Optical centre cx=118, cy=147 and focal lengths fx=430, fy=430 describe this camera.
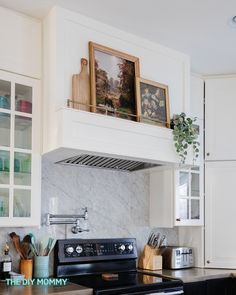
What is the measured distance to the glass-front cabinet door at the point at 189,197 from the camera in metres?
3.42

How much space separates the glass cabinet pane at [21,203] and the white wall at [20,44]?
0.74 meters

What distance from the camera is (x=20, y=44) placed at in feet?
8.82

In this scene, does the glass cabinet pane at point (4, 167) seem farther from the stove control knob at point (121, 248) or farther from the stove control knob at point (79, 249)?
the stove control knob at point (121, 248)

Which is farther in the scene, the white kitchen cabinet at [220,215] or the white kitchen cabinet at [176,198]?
the white kitchen cabinet at [220,215]

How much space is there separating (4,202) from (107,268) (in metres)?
1.00

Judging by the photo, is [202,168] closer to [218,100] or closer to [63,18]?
[218,100]

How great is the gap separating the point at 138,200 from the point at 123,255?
0.49 metres

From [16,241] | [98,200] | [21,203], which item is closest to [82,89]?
[21,203]

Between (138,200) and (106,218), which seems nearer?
(106,218)

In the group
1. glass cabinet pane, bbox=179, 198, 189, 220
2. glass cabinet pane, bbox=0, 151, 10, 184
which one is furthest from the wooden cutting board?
glass cabinet pane, bbox=179, 198, 189, 220

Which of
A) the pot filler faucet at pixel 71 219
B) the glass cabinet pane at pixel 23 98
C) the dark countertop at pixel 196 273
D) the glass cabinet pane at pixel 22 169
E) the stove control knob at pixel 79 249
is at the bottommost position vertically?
the dark countertop at pixel 196 273

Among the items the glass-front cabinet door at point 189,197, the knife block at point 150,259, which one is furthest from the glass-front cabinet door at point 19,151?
the glass-front cabinet door at point 189,197

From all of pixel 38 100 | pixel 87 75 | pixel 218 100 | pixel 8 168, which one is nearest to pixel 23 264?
pixel 8 168

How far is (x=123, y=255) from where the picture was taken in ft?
10.5
